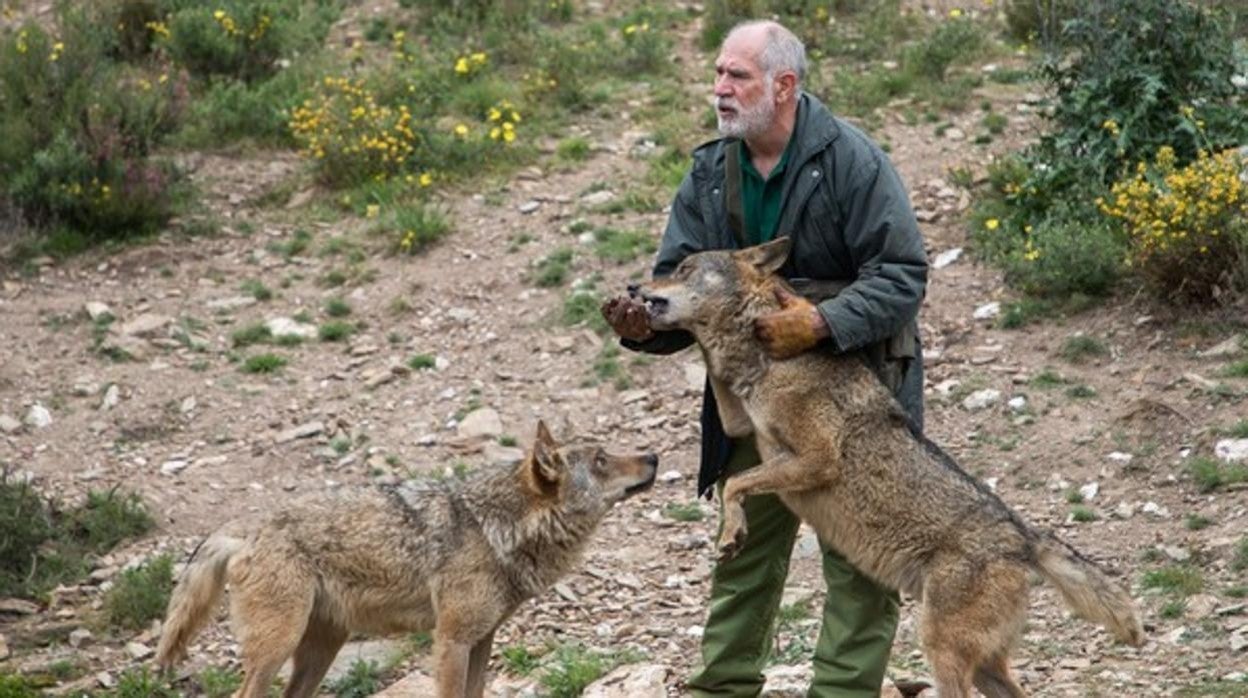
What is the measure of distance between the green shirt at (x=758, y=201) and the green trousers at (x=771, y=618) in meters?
0.81

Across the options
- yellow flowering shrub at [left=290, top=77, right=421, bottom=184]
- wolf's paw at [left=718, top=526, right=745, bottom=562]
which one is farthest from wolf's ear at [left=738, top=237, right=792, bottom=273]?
yellow flowering shrub at [left=290, top=77, right=421, bottom=184]

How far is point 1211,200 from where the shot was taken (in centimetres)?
1145

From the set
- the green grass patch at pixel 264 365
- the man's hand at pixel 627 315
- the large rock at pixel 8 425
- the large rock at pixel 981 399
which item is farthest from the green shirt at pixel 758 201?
the large rock at pixel 8 425

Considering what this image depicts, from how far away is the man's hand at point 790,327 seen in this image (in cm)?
723

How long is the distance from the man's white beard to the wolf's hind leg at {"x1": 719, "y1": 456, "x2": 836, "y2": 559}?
118 cm

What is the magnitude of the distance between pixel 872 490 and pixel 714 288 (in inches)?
36.6

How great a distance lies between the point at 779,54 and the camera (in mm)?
7316

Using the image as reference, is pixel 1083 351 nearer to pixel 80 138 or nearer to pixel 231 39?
pixel 80 138

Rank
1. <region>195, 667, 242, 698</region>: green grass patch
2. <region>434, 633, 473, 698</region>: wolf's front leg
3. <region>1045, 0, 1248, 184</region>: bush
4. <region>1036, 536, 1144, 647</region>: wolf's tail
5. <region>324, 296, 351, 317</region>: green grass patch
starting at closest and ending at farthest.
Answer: <region>1036, 536, 1144, 647</region>: wolf's tail → <region>434, 633, 473, 698</region>: wolf's front leg → <region>195, 667, 242, 698</region>: green grass patch → <region>1045, 0, 1248, 184</region>: bush → <region>324, 296, 351, 317</region>: green grass patch

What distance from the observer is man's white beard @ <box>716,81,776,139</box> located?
287 inches

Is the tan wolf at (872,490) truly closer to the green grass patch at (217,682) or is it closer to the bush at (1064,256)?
the green grass patch at (217,682)

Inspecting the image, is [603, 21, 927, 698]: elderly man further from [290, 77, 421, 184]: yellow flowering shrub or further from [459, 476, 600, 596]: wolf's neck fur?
[290, 77, 421, 184]: yellow flowering shrub

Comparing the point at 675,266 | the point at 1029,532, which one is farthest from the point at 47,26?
the point at 1029,532

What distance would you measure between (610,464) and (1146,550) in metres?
2.92
